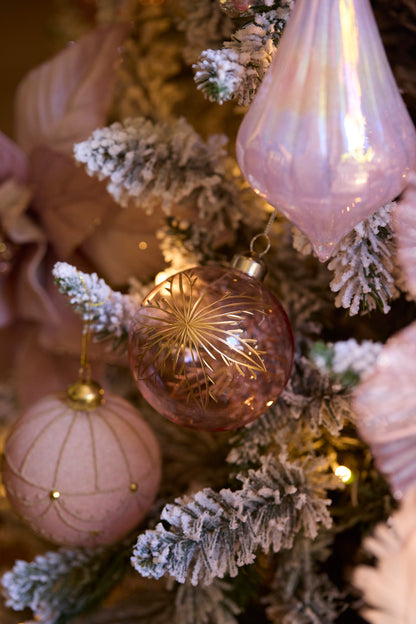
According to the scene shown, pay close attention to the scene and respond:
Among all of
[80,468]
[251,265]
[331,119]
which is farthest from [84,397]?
[331,119]

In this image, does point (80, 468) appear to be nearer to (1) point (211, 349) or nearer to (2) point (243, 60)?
(1) point (211, 349)

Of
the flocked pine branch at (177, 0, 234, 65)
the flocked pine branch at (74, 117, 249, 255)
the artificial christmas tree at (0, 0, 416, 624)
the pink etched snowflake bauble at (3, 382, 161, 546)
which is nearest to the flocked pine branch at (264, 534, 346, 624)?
the artificial christmas tree at (0, 0, 416, 624)

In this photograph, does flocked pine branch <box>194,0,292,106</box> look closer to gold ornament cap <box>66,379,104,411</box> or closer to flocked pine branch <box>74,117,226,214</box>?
flocked pine branch <box>74,117,226,214</box>

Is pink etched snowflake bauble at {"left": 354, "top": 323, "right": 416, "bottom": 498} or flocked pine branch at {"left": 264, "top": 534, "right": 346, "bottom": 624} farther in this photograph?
flocked pine branch at {"left": 264, "top": 534, "right": 346, "bottom": 624}

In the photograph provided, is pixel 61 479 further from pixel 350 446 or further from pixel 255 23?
pixel 255 23

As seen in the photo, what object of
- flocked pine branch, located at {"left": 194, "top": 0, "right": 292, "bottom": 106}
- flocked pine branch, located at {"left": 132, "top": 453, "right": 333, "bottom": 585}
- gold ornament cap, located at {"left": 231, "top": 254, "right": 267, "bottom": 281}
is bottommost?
flocked pine branch, located at {"left": 132, "top": 453, "right": 333, "bottom": 585}

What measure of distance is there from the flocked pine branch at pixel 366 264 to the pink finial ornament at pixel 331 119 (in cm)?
5

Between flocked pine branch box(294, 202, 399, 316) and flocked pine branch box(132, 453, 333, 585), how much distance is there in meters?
0.12

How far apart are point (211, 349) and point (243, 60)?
0.17 metres

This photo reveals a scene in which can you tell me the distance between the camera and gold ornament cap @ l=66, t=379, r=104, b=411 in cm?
43

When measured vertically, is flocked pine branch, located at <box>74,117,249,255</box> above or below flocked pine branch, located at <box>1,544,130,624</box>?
above

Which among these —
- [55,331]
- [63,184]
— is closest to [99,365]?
[55,331]

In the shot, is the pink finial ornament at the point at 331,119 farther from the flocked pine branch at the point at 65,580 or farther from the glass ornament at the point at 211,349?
the flocked pine branch at the point at 65,580

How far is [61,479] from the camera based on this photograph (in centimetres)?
40
